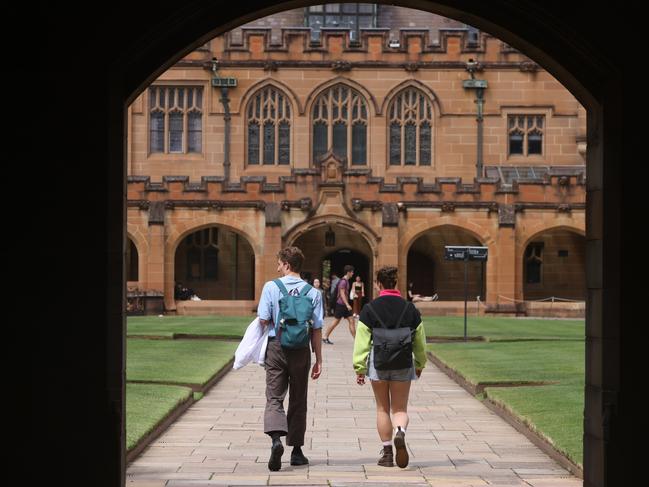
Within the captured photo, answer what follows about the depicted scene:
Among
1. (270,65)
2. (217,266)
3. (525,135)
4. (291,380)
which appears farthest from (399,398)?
(525,135)

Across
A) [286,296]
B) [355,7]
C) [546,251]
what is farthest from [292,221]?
[286,296]

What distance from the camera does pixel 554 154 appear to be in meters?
41.4

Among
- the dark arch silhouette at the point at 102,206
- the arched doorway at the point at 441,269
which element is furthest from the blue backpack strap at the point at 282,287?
the arched doorway at the point at 441,269

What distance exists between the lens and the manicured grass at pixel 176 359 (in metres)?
16.2

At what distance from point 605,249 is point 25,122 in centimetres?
333

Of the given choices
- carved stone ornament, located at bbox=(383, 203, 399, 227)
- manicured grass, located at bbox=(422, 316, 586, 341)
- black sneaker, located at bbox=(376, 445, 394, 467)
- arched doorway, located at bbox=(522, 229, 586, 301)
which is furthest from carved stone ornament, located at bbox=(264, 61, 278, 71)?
black sneaker, located at bbox=(376, 445, 394, 467)

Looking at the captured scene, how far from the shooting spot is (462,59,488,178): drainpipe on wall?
40969 millimetres

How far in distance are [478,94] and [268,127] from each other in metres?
6.93

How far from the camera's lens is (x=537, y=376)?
1623 cm

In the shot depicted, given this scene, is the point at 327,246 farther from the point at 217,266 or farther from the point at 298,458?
the point at 298,458

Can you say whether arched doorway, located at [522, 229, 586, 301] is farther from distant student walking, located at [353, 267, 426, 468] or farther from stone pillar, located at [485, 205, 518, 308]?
distant student walking, located at [353, 267, 426, 468]

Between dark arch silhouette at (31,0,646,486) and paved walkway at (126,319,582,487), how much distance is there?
5.89 ft

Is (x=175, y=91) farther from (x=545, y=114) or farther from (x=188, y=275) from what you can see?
(x=545, y=114)

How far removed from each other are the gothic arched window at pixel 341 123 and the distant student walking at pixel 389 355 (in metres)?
31.8
